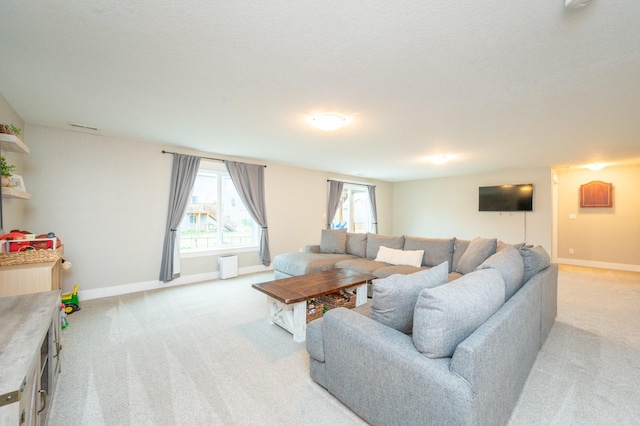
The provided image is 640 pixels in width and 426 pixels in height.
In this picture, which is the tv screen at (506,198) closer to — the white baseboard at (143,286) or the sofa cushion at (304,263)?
the sofa cushion at (304,263)

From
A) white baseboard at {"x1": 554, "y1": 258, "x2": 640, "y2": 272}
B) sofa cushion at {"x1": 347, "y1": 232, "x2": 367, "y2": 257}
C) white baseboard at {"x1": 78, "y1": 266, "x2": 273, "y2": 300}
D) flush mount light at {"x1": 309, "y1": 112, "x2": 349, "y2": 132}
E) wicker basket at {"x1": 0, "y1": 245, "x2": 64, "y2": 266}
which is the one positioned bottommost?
white baseboard at {"x1": 554, "y1": 258, "x2": 640, "y2": 272}

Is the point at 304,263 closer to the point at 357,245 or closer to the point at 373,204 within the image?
the point at 357,245

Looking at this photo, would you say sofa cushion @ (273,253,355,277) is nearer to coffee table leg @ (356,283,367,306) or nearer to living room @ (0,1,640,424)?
coffee table leg @ (356,283,367,306)

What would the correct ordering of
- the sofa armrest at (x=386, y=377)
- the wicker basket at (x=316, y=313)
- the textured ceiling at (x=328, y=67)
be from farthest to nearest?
the wicker basket at (x=316, y=313) → the textured ceiling at (x=328, y=67) → the sofa armrest at (x=386, y=377)

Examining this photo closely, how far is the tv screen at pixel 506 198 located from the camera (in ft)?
19.9

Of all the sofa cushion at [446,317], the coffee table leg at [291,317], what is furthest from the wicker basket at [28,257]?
the sofa cushion at [446,317]

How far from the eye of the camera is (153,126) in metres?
3.38

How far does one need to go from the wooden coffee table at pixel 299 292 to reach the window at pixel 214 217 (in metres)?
2.47

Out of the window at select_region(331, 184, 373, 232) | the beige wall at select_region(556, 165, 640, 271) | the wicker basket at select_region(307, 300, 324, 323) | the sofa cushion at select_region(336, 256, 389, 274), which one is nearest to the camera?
the wicker basket at select_region(307, 300, 324, 323)

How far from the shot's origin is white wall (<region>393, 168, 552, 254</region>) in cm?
596

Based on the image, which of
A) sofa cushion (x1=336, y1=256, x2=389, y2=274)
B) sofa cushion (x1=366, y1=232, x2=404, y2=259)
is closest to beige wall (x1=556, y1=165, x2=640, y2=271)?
sofa cushion (x1=366, y1=232, x2=404, y2=259)

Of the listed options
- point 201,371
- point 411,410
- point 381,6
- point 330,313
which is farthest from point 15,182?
point 411,410

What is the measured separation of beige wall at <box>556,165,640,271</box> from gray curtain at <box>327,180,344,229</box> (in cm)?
542

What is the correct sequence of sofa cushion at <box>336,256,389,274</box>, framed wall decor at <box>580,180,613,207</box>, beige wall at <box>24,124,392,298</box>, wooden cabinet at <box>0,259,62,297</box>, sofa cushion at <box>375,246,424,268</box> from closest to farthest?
wooden cabinet at <box>0,259,62,297</box>, beige wall at <box>24,124,392,298</box>, sofa cushion at <box>336,256,389,274</box>, sofa cushion at <box>375,246,424,268</box>, framed wall decor at <box>580,180,613,207</box>
